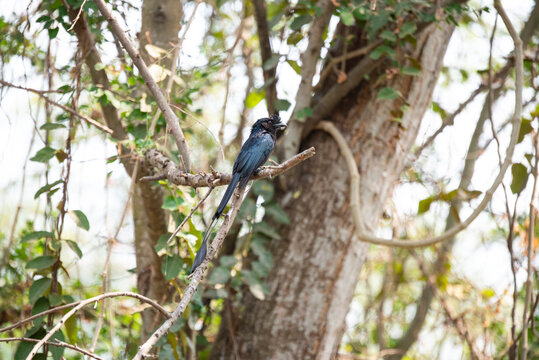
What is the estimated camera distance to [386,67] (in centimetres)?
377

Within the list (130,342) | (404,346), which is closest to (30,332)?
(130,342)

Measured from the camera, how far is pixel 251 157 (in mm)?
2471

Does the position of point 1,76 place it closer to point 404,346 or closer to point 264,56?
point 264,56

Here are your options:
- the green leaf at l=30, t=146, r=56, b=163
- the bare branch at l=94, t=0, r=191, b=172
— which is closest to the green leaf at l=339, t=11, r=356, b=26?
the bare branch at l=94, t=0, r=191, b=172

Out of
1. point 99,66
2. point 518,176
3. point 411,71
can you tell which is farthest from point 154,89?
point 518,176

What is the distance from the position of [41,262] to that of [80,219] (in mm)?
296

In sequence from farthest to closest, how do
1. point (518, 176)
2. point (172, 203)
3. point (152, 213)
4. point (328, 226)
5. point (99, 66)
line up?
point (328, 226) < point (152, 213) < point (518, 176) < point (99, 66) < point (172, 203)

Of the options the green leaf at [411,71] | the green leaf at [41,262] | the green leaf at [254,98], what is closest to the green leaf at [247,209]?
the green leaf at [254,98]

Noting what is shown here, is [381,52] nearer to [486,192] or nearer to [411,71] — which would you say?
[411,71]

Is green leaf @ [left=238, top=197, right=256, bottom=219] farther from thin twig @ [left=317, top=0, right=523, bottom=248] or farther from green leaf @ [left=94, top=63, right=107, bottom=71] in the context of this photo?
green leaf @ [left=94, top=63, right=107, bottom=71]

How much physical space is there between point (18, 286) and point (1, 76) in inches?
62.7

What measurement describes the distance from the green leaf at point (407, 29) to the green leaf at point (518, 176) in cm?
98

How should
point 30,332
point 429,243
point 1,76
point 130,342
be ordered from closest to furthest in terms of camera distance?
point 30,332 → point 429,243 → point 1,76 → point 130,342

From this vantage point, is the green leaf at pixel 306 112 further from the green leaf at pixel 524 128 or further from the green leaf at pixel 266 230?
the green leaf at pixel 524 128
